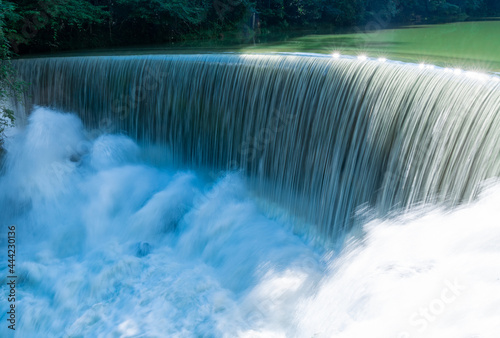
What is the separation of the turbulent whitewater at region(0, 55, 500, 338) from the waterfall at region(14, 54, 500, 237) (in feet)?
0.07

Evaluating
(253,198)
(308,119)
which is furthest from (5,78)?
(308,119)

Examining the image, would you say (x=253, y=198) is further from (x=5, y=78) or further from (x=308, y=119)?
(x=5, y=78)

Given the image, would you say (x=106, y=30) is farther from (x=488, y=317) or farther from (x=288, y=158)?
(x=488, y=317)

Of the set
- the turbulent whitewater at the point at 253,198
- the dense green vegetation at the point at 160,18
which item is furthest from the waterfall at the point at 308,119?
the dense green vegetation at the point at 160,18

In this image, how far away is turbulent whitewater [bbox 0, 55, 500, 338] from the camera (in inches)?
157

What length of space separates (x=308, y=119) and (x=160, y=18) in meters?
8.81

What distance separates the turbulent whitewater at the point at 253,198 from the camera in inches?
157

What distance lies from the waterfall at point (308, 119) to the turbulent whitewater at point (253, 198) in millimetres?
22

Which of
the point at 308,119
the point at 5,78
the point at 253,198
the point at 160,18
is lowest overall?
the point at 253,198

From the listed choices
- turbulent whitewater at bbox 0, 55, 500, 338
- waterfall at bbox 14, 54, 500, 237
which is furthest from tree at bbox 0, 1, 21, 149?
waterfall at bbox 14, 54, 500, 237

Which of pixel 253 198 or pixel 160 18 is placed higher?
pixel 160 18

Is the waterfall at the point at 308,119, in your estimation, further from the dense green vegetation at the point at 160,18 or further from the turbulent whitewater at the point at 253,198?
the dense green vegetation at the point at 160,18

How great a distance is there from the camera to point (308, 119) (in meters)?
6.41

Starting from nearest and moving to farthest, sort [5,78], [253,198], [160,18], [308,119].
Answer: [308,119] < [253,198] < [5,78] < [160,18]
